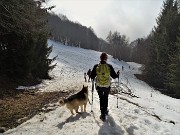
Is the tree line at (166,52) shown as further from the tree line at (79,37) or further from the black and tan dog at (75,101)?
the tree line at (79,37)

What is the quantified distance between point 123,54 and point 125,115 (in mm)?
126825

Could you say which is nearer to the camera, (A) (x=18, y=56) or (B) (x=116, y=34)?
(A) (x=18, y=56)

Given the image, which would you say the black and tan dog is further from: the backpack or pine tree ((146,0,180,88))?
pine tree ((146,0,180,88))

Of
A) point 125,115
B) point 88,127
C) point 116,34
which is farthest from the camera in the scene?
point 116,34

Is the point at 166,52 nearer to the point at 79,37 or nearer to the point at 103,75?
the point at 103,75

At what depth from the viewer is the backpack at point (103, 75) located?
36.4 feet

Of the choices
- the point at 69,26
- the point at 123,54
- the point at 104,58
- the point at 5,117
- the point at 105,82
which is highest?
the point at 69,26

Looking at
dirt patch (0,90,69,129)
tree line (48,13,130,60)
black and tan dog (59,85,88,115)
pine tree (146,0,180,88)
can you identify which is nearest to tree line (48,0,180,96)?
pine tree (146,0,180,88)

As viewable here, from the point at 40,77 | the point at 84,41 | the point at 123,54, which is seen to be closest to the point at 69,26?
→ the point at 84,41

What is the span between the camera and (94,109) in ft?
41.7

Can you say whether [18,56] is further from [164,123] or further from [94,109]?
[164,123]

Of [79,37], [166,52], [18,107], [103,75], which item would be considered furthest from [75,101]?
[79,37]

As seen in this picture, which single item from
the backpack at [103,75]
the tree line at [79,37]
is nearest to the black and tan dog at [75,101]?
the backpack at [103,75]

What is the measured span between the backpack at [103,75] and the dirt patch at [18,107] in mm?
3352
